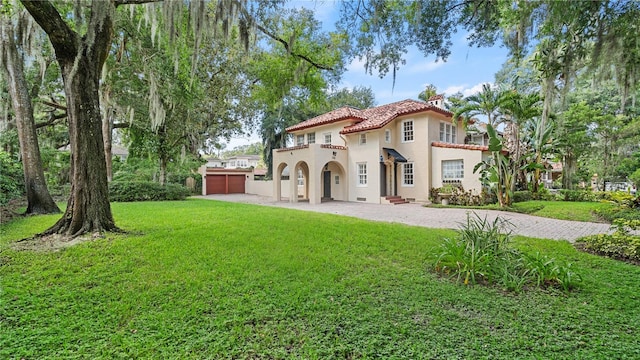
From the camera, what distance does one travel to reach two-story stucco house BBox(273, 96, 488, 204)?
16416 mm

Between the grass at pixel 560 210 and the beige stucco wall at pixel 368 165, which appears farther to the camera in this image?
the beige stucco wall at pixel 368 165

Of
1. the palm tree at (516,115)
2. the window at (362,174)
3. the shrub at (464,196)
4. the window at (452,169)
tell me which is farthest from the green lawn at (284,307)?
the window at (362,174)

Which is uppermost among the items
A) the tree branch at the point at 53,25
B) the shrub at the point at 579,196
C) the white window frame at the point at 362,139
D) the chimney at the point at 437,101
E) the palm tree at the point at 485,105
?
the chimney at the point at 437,101

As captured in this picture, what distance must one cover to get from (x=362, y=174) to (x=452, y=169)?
5098 mm

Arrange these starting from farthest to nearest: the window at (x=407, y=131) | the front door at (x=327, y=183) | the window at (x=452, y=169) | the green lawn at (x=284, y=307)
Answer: the front door at (x=327, y=183) → the window at (x=407, y=131) → the window at (x=452, y=169) → the green lawn at (x=284, y=307)

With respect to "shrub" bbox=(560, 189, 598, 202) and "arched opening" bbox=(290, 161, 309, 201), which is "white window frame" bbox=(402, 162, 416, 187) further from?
"shrub" bbox=(560, 189, 598, 202)

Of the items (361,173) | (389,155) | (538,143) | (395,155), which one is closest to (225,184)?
(361,173)

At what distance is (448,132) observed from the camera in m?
18.5

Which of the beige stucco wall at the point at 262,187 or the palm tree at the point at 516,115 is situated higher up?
the palm tree at the point at 516,115

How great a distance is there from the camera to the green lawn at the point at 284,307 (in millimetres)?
A: 2762

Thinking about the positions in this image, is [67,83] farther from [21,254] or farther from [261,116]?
[261,116]

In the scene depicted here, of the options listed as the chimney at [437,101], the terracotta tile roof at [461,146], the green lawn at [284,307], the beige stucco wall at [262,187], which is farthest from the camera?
the beige stucco wall at [262,187]

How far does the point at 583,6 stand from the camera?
3934 mm

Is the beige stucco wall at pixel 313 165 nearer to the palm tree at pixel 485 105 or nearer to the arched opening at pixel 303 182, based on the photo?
the arched opening at pixel 303 182
